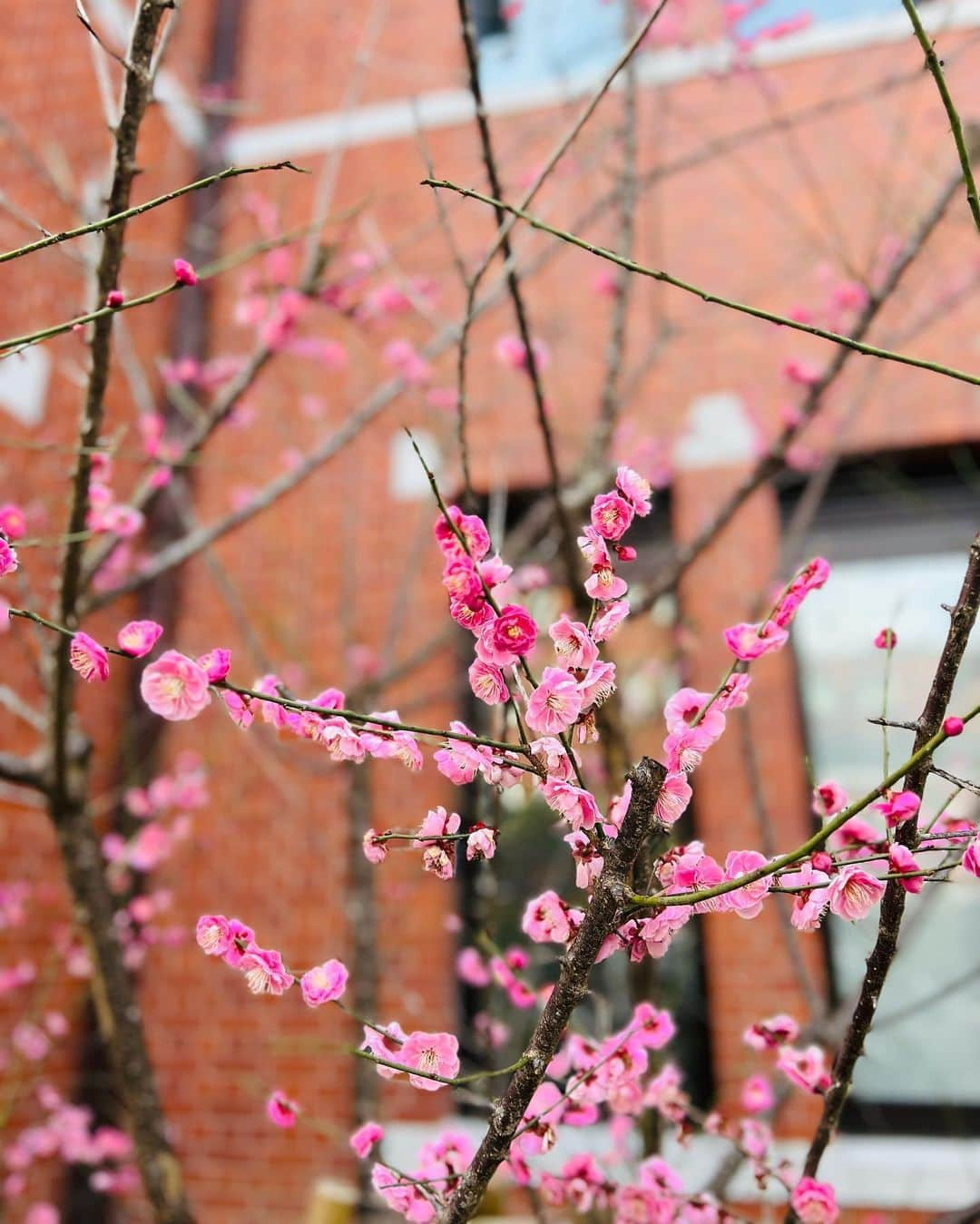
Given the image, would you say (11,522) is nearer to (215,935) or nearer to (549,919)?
(215,935)

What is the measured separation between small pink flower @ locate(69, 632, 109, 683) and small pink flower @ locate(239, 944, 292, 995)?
30cm

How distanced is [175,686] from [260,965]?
0.93 ft

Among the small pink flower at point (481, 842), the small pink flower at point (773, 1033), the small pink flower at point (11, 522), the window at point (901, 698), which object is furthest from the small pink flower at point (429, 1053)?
the window at point (901, 698)

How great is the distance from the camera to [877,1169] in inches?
112

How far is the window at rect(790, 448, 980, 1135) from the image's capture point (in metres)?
2.96

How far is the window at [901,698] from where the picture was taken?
9.71 ft

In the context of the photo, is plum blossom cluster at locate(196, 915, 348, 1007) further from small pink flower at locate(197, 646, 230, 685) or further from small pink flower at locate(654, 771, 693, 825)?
small pink flower at locate(654, 771, 693, 825)

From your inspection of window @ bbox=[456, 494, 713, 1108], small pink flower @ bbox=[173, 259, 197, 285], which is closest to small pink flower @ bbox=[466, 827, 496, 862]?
small pink flower @ bbox=[173, 259, 197, 285]

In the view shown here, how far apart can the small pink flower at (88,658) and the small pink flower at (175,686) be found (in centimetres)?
5

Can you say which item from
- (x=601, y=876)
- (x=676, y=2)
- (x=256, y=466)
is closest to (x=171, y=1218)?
(x=601, y=876)

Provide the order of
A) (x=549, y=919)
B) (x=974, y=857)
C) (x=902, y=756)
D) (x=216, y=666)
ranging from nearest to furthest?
(x=974, y=857)
(x=216, y=666)
(x=549, y=919)
(x=902, y=756)

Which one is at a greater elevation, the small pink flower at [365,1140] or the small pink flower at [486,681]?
the small pink flower at [486,681]

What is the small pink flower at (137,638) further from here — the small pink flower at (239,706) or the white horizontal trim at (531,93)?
the white horizontal trim at (531,93)

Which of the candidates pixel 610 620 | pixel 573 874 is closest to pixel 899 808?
pixel 610 620
